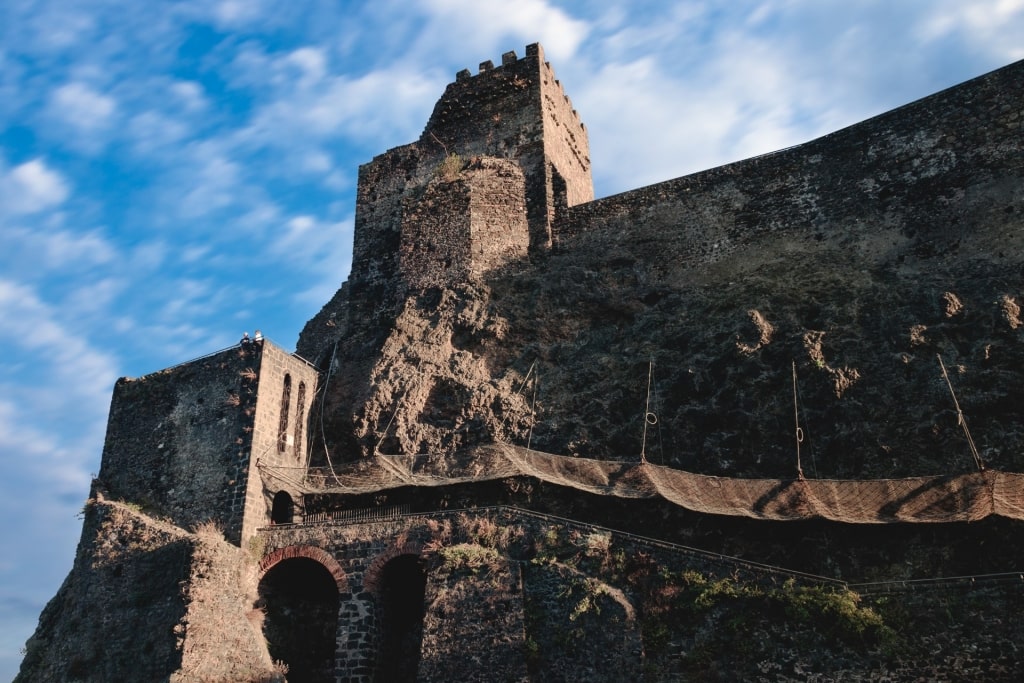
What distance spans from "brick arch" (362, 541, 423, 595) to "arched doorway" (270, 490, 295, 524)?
333 cm

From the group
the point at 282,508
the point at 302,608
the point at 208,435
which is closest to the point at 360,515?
the point at 302,608

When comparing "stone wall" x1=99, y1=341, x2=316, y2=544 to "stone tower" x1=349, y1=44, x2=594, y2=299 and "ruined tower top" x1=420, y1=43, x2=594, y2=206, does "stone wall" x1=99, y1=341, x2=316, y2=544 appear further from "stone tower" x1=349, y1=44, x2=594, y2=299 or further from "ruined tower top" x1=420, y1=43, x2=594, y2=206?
"ruined tower top" x1=420, y1=43, x2=594, y2=206

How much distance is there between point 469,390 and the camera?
21656 mm

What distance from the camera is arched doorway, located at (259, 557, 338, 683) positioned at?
18.5 m

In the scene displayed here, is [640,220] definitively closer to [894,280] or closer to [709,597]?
[894,280]

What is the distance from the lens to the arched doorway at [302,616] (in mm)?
18500

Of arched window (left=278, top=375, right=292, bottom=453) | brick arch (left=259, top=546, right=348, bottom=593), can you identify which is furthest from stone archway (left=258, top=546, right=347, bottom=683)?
arched window (left=278, top=375, right=292, bottom=453)

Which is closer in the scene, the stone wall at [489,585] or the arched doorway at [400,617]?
the stone wall at [489,585]

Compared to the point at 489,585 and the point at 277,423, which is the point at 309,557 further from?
the point at 489,585

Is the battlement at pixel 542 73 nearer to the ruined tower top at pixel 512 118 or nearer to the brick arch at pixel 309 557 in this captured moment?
the ruined tower top at pixel 512 118

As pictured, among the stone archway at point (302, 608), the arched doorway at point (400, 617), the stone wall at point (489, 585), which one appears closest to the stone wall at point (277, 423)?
the stone archway at point (302, 608)

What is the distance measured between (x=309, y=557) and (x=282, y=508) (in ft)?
8.90

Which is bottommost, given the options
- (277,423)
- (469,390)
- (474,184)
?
(277,423)

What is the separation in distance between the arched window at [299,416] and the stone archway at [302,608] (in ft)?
10.6
